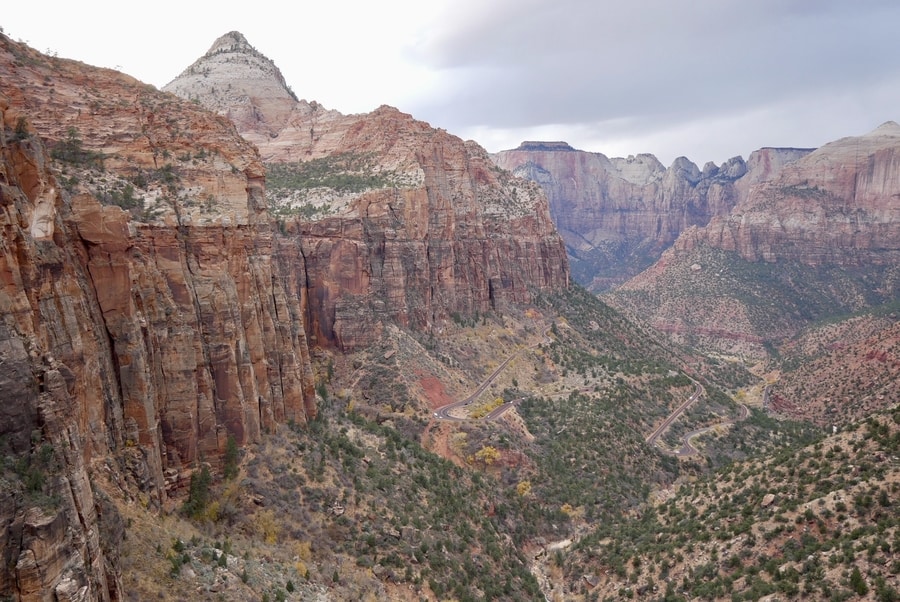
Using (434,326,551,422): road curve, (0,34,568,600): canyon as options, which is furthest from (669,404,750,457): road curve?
(0,34,568,600): canyon

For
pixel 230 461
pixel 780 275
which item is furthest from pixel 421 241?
pixel 780 275

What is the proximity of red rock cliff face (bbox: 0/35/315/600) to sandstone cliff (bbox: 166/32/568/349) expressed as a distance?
74.5ft

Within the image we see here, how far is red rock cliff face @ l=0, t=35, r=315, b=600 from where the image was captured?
68.0ft

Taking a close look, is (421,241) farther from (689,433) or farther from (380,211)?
(689,433)

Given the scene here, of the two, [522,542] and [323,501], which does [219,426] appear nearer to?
[323,501]

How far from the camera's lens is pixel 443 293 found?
9194 cm

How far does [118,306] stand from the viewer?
31.5m

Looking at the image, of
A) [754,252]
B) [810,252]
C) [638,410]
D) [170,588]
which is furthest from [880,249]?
[170,588]

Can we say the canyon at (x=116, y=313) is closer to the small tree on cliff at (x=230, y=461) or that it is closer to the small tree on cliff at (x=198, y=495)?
the small tree on cliff at (x=230, y=461)

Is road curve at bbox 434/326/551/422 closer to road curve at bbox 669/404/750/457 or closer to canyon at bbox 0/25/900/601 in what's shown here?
canyon at bbox 0/25/900/601

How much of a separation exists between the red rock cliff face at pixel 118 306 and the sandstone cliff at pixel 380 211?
22703 millimetres

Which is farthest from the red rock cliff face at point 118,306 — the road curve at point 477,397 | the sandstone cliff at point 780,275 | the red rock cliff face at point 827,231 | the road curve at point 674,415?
the red rock cliff face at point 827,231

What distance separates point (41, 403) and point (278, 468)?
21.9 m

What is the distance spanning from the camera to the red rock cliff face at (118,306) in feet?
68.0
